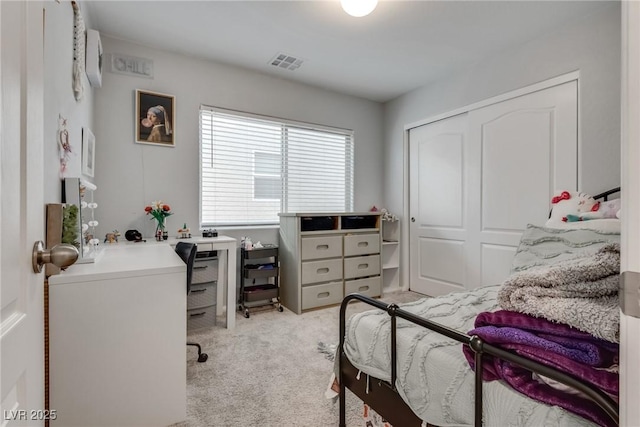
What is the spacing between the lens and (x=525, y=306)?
82cm

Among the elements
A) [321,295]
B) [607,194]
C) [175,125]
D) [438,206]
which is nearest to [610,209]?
[607,194]

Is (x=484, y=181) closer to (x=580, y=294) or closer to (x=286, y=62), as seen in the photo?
(x=286, y=62)

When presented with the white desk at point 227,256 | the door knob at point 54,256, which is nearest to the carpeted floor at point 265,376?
the white desk at point 227,256

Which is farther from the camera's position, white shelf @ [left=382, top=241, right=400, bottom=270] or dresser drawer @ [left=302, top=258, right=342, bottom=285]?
white shelf @ [left=382, top=241, right=400, bottom=270]

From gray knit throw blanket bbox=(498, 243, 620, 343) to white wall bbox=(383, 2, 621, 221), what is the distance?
2.12m

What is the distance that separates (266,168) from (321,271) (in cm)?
134

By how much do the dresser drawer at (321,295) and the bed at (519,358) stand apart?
1.94 metres

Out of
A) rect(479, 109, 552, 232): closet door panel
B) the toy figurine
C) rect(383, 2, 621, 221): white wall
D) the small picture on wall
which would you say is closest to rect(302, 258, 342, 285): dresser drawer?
rect(479, 109, 552, 232): closet door panel

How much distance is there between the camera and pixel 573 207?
81.6 inches

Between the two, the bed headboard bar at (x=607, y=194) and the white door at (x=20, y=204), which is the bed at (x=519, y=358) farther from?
the bed headboard bar at (x=607, y=194)

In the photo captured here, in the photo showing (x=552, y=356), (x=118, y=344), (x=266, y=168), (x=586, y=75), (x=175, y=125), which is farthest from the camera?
(x=266, y=168)

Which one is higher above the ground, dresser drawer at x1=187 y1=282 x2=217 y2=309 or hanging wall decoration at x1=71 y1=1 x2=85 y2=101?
hanging wall decoration at x1=71 y1=1 x2=85 y2=101

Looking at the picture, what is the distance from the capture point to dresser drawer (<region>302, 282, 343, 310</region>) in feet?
10.4

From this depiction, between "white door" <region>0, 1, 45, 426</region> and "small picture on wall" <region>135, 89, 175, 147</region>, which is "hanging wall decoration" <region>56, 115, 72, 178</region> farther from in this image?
"small picture on wall" <region>135, 89, 175, 147</region>
